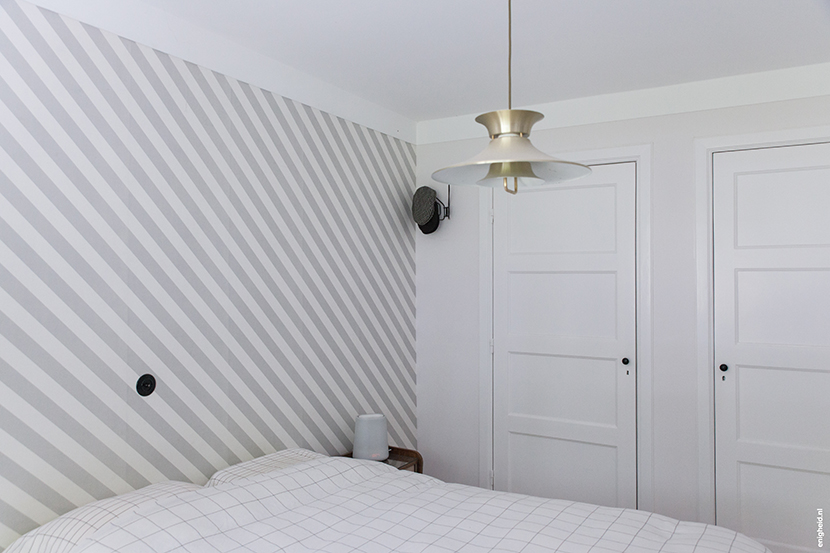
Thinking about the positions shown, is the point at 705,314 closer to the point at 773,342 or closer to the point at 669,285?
the point at 669,285

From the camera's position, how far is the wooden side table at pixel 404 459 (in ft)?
10.3

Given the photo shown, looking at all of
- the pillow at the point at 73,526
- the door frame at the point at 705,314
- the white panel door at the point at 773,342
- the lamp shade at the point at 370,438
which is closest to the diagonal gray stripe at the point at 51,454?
the pillow at the point at 73,526

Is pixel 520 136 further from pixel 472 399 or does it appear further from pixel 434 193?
pixel 472 399

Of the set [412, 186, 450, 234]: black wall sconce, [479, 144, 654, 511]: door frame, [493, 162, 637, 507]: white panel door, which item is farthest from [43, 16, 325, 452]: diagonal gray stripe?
[479, 144, 654, 511]: door frame

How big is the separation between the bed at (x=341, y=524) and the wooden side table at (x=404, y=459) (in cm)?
92

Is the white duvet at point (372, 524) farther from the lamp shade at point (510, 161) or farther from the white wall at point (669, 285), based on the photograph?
the white wall at point (669, 285)

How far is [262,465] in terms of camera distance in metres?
2.52

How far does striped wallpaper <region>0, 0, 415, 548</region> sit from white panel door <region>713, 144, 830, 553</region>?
1868 millimetres

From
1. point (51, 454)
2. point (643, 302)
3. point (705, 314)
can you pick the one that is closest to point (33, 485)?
point (51, 454)

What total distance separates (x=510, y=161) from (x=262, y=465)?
1.72 metres

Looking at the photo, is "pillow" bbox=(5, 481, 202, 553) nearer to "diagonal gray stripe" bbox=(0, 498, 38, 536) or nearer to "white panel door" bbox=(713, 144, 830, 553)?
"diagonal gray stripe" bbox=(0, 498, 38, 536)

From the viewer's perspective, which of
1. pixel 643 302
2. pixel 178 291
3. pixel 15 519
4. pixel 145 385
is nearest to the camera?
pixel 15 519

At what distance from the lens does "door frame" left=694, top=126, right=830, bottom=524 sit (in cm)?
303

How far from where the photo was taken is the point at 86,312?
2092 millimetres
